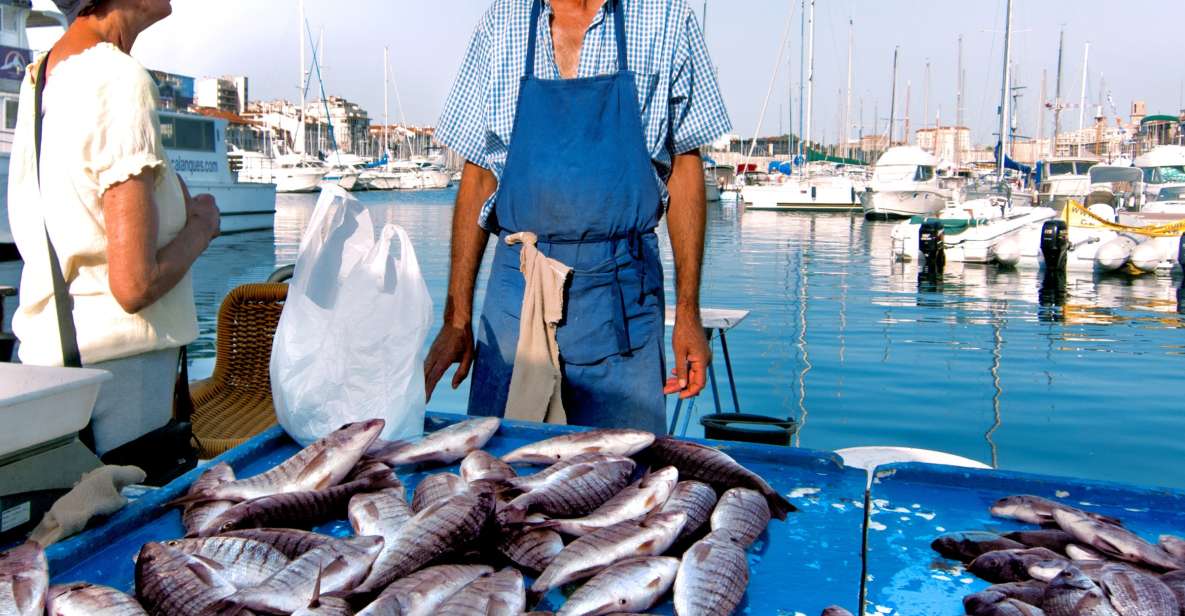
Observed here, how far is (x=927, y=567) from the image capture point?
165 cm

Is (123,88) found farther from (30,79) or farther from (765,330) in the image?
(765,330)

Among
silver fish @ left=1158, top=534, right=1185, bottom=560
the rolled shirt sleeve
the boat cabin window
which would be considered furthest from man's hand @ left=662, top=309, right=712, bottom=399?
the boat cabin window

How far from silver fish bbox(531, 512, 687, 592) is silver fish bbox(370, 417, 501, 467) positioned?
614 millimetres

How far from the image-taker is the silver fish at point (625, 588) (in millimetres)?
1425

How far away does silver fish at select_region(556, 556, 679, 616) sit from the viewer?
1.42 metres

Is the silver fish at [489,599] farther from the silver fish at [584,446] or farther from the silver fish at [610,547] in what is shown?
the silver fish at [584,446]

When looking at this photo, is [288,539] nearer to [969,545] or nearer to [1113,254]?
[969,545]

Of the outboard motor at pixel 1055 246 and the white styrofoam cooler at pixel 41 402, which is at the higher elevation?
the white styrofoam cooler at pixel 41 402

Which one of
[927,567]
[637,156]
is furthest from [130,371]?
[927,567]

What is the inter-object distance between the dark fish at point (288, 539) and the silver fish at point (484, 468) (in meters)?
0.37

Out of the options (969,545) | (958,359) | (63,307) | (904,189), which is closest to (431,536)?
(969,545)

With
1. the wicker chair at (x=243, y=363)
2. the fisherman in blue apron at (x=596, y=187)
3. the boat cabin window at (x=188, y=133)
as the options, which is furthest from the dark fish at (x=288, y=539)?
the boat cabin window at (x=188, y=133)

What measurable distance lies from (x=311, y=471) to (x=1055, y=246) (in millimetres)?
20052

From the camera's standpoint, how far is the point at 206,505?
1.83 m
